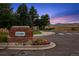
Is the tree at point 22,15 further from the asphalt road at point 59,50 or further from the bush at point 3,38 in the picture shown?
the asphalt road at point 59,50

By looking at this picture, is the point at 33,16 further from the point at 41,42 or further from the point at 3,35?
the point at 3,35

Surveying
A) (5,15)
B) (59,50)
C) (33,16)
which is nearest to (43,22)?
(33,16)

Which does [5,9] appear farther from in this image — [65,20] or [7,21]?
[65,20]

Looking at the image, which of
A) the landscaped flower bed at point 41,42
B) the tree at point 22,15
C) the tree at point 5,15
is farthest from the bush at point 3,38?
the landscaped flower bed at point 41,42

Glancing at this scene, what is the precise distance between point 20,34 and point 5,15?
0.55m

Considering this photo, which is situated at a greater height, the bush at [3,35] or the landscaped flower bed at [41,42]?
the bush at [3,35]

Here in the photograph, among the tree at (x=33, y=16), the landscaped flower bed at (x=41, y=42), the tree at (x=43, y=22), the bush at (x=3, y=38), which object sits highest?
the tree at (x=33, y=16)

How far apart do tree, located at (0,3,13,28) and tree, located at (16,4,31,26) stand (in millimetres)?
184

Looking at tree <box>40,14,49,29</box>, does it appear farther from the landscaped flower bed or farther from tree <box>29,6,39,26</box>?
the landscaped flower bed

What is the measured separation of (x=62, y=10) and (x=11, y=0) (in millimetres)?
1182

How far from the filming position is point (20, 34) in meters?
15.0

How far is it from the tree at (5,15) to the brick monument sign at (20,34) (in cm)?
18

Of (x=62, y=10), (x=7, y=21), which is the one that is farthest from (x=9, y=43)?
(x=62, y=10)

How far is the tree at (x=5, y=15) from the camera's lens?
15.0m
